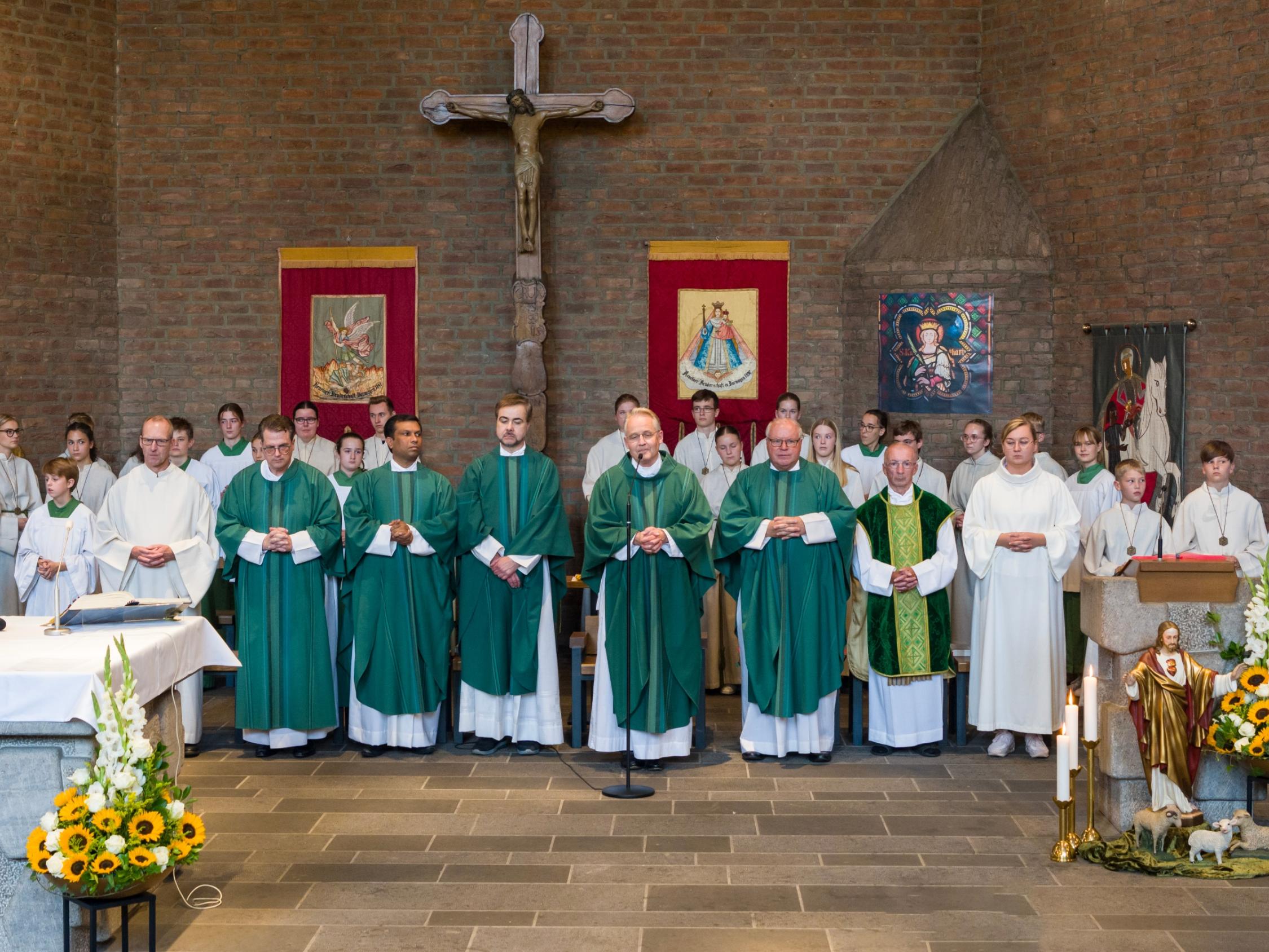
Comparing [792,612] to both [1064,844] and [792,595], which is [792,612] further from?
[1064,844]

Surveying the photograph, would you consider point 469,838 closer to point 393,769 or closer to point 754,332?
point 393,769

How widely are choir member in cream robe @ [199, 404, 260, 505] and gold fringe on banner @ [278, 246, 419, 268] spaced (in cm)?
140

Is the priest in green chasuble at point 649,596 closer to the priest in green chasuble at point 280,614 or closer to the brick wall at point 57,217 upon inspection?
the priest in green chasuble at point 280,614

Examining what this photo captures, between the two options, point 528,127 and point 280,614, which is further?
point 528,127

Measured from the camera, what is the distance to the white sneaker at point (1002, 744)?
7066 millimetres

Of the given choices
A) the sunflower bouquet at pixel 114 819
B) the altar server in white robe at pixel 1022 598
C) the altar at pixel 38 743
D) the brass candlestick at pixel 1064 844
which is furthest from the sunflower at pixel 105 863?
the altar server in white robe at pixel 1022 598

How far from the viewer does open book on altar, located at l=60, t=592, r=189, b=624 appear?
5055 mm

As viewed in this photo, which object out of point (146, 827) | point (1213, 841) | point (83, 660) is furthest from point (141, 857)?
point (1213, 841)

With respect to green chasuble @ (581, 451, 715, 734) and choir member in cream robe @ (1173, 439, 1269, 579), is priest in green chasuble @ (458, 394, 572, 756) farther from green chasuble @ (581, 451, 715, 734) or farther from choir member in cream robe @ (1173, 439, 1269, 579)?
choir member in cream robe @ (1173, 439, 1269, 579)

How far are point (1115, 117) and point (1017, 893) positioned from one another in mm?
6554

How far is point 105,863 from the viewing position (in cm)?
398

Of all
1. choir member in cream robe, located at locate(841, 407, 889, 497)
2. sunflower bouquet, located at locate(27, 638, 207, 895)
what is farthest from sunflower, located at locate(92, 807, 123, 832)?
choir member in cream robe, located at locate(841, 407, 889, 497)

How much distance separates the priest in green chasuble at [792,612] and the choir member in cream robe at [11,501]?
4.77 meters

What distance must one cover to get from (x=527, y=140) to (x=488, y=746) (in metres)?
4.91
